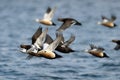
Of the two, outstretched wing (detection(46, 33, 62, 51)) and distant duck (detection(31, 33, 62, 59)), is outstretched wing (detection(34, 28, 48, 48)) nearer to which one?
distant duck (detection(31, 33, 62, 59))

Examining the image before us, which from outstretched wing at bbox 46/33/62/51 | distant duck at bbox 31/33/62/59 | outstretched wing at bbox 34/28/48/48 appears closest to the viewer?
outstretched wing at bbox 46/33/62/51

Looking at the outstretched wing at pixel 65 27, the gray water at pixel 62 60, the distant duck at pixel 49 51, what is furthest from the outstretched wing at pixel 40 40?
the outstretched wing at pixel 65 27

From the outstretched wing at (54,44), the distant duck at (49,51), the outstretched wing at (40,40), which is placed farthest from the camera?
the outstretched wing at (40,40)

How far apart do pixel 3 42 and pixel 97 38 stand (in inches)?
162

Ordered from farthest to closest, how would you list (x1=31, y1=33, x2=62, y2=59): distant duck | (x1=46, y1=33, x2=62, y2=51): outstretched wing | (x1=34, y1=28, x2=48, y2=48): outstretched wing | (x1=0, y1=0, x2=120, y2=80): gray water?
1. (x1=0, y1=0, x2=120, y2=80): gray water
2. (x1=34, y1=28, x2=48, y2=48): outstretched wing
3. (x1=31, y1=33, x2=62, y2=59): distant duck
4. (x1=46, y1=33, x2=62, y2=51): outstretched wing

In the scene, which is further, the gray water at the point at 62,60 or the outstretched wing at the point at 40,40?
the gray water at the point at 62,60

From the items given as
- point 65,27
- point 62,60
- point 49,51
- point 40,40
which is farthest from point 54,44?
point 62,60

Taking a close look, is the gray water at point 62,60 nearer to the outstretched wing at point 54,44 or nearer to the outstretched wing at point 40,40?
the outstretched wing at point 40,40

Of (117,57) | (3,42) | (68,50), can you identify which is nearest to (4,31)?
(3,42)

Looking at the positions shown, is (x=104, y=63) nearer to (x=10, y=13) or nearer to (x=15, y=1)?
(x=10, y=13)

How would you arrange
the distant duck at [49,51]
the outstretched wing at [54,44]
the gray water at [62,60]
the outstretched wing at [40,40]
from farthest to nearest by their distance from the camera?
the gray water at [62,60]
the outstretched wing at [40,40]
the distant duck at [49,51]
the outstretched wing at [54,44]

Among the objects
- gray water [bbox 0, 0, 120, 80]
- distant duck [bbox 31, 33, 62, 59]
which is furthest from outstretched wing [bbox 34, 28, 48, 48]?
gray water [bbox 0, 0, 120, 80]

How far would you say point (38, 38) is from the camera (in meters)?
16.2

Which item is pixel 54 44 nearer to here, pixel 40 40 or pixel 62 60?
pixel 40 40
